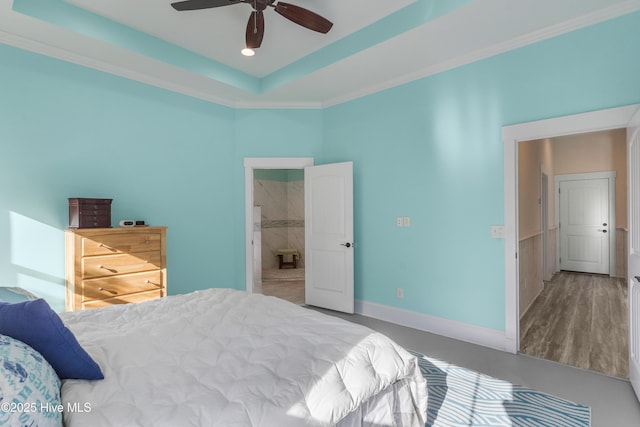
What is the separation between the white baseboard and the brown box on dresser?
9.77 ft

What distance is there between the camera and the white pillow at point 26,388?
33.3 inches

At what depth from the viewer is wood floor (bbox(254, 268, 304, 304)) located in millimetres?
5320

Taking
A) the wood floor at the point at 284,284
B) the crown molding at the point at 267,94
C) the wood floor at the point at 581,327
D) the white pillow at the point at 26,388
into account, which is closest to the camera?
the white pillow at the point at 26,388

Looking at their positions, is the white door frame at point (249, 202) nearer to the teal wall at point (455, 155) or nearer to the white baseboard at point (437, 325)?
the teal wall at point (455, 155)

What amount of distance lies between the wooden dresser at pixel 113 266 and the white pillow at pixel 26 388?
1940 millimetres

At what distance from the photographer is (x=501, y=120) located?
122 inches

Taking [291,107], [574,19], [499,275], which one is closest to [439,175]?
[499,275]

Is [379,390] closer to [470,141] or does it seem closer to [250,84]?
[470,141]

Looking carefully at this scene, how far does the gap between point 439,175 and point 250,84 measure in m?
2.51

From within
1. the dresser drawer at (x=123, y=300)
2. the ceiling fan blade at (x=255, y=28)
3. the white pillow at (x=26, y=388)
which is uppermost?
the ceiling fan blade at (x=255, y=28)

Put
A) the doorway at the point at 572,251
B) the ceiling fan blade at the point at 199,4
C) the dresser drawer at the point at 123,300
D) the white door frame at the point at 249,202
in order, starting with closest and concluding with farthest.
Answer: the ceiling fan blade at the point at 199,4 → the dresser drawer at the point at 123,300 → the doorway at the point at 572,251 → the white door frame at the point at 249,202

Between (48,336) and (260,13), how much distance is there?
241 cm

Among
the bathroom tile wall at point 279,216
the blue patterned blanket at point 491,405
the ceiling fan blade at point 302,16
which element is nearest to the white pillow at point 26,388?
the blue patterned blanket at point 491,405

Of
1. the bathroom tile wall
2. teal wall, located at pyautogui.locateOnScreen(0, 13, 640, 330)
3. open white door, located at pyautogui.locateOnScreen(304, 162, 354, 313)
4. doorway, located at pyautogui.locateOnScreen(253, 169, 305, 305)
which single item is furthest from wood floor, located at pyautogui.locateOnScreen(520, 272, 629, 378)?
the bathroom tile wall
